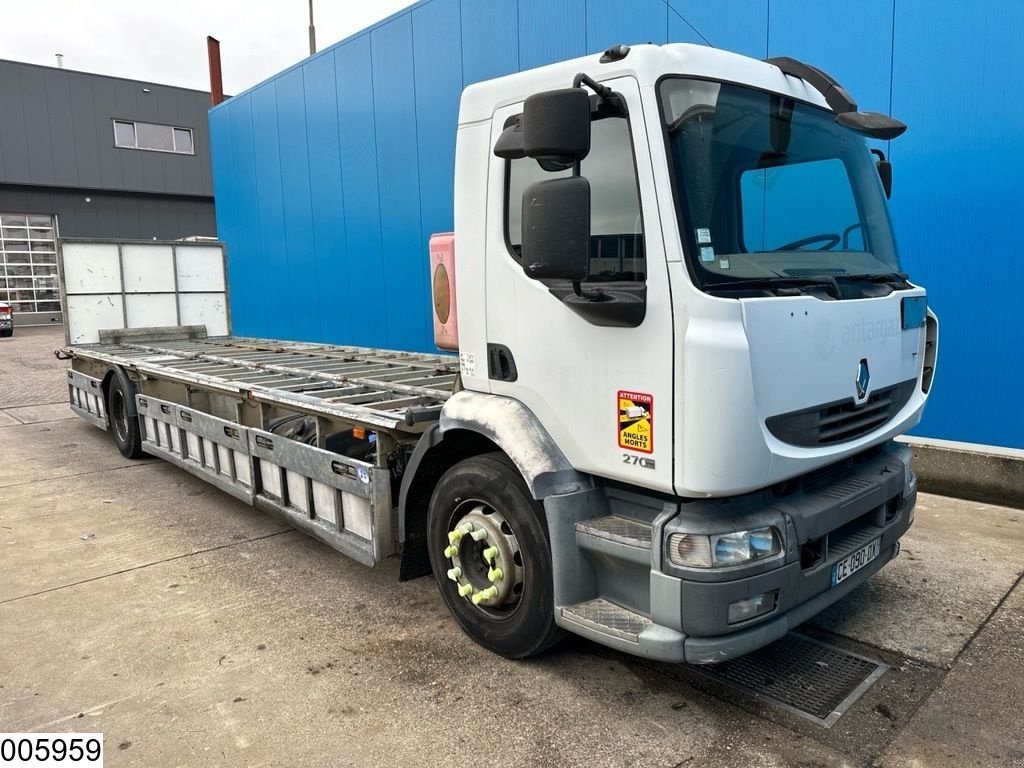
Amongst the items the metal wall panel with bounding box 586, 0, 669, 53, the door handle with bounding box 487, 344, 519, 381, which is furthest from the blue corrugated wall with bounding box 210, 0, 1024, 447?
the door handle with bounding box 487, 344, 519, 381

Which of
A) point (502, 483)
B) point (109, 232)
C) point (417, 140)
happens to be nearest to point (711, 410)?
point (502, 483)

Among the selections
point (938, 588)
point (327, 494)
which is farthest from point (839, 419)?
point (327, 494)

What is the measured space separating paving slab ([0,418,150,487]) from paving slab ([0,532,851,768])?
3562 millimetres

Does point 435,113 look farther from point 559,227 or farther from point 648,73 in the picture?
point 559,227

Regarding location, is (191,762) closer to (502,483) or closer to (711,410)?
(502,483)

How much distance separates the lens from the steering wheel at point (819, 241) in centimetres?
306

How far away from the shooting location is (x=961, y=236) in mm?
5902

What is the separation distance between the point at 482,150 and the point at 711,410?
5.34 ft

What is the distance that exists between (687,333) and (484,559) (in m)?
1.57

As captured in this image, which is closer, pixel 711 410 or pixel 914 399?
pixel 711 410

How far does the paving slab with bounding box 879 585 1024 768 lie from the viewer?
2.83 metres

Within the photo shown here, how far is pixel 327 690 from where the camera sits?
3.39 meters

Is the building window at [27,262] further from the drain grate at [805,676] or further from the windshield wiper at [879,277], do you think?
the windshield wiper at [879,277]

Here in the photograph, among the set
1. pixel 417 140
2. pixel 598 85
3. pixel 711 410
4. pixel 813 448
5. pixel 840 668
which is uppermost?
pixel 417 140
